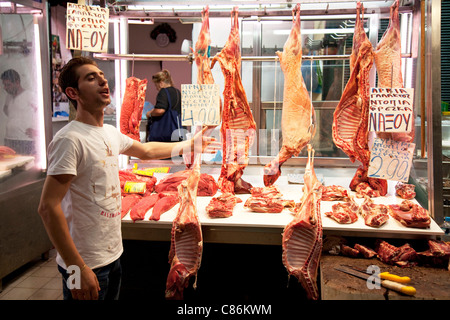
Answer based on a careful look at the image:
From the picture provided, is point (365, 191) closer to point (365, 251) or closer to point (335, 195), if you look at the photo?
point (335, 195)

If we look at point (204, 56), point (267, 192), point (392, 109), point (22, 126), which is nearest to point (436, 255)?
point (392, 109)

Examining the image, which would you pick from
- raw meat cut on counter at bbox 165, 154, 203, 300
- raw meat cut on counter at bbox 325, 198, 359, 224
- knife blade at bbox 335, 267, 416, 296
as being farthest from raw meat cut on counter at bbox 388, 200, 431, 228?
raw meat cut on counter at bbox 165, 154, 203, 300

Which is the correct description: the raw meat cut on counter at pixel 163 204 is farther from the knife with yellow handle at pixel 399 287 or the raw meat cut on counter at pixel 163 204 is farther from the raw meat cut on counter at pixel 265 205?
the knife with yellow handle at pixel 399 287

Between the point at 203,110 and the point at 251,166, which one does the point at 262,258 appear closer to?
the point at 203,110

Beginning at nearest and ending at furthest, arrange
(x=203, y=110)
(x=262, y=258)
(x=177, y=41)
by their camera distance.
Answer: (x=203, y=110), (x=262, y=258), (x=177, y=41)

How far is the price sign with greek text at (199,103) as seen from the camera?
2836 millimetres

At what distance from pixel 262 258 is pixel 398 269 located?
1047mm

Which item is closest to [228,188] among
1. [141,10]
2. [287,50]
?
[287,50]

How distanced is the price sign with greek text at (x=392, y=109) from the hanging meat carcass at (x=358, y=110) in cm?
25

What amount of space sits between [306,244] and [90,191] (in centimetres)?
131

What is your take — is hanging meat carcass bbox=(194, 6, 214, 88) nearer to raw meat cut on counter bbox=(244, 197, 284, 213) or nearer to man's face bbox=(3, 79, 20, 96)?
raw meat cut on counter bbox=(244, 197, 284, 213)

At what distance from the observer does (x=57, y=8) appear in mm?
6617

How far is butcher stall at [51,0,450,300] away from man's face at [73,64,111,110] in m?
0.78

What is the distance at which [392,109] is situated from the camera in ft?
9.01
